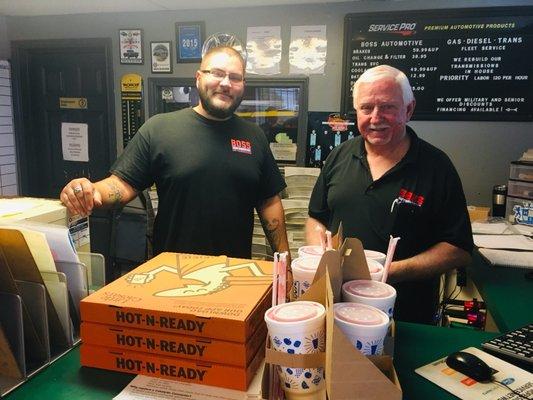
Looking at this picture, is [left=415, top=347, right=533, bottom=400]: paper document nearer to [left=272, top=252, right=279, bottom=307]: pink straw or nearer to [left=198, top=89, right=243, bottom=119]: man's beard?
[left=272, top=252, right=279, bottom=307]: pink straw


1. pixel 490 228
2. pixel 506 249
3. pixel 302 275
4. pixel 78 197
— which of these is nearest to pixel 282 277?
pixel 302 275

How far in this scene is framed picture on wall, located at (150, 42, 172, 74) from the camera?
3289mm

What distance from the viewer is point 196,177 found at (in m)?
1.88

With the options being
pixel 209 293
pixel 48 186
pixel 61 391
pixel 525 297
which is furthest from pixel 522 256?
pixel 48 186

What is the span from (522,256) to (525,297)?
0.45 m

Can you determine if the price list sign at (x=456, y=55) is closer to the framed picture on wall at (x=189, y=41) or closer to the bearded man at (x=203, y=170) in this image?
the framed picture on wall at (x=189, y=41)

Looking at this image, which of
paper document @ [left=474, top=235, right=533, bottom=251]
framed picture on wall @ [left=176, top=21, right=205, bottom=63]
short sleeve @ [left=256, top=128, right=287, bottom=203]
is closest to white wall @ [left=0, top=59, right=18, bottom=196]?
framed picture on wall @ [left=176, top=21, right=205, bottom=63]

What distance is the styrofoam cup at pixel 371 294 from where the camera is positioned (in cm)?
81

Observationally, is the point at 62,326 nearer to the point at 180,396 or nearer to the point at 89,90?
the point at 180,396

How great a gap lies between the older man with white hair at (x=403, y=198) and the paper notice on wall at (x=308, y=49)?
1.50 metres

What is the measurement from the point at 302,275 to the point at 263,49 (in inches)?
→ 101

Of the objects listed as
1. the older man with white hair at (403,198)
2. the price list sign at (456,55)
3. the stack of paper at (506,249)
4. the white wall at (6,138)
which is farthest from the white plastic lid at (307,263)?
the white wall at (6,138)

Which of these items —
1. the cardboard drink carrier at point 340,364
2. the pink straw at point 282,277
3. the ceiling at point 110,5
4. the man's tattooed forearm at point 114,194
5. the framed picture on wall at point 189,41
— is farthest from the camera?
the framed picture on wall at point 189,41

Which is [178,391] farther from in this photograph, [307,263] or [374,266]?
[374,266]
